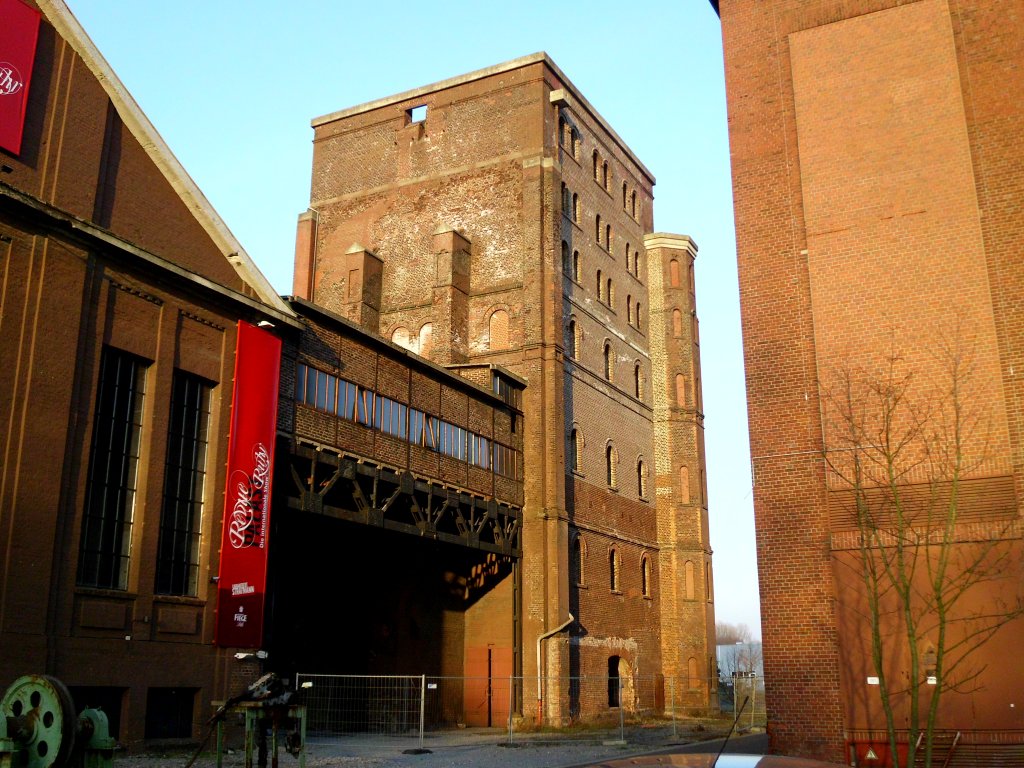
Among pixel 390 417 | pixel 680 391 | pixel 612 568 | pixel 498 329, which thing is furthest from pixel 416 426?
pixel 680 391

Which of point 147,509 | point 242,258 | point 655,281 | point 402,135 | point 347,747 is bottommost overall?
point 347,747

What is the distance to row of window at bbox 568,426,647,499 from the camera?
32344 millimetres

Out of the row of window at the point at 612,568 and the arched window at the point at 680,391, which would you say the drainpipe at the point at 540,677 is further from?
the arched window at the point at 680,391

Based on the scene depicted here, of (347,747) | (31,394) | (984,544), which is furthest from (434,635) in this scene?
(984,544)

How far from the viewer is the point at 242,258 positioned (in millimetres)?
20391

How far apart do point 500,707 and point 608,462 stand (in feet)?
30.7

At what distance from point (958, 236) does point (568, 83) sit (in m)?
22.8

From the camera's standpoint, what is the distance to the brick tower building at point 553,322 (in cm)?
3050

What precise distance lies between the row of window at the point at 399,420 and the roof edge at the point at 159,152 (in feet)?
6.41

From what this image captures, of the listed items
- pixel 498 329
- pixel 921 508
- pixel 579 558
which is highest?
pixel 498 329

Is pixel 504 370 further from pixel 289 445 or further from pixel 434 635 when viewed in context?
pixel 289 445

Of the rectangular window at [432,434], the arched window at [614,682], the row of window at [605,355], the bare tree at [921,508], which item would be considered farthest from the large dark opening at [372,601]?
the bare tree at [921,508]

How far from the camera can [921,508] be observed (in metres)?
14.4

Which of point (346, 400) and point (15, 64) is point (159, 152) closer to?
point (15, 64)
